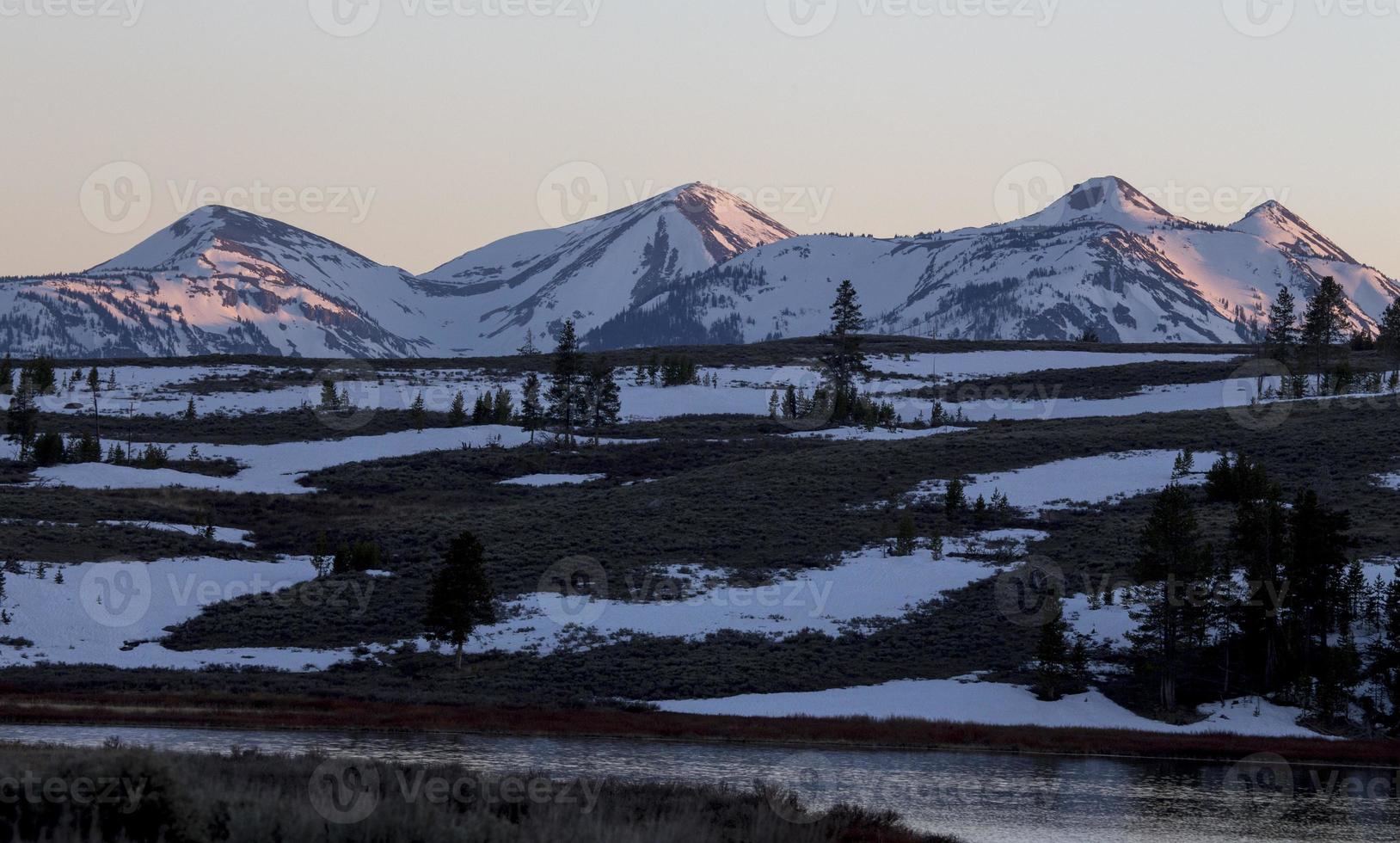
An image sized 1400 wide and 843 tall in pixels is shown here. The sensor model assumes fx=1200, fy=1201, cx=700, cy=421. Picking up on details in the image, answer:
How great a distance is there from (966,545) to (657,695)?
18.7 metres

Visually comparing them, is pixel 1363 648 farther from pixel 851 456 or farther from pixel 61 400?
pixel 61 400

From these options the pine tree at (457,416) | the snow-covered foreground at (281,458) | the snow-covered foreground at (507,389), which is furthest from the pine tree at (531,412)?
the snow-covered foreground at (507,389)

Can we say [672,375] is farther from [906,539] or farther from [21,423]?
[906,539]

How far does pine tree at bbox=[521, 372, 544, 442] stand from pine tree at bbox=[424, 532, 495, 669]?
3879cm

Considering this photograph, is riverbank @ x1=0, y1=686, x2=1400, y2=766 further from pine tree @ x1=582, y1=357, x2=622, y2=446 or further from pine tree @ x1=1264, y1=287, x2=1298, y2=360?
pine tree @ x1=1264, y1=287, x2=1298, y2=360

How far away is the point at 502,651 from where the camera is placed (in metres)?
39.8

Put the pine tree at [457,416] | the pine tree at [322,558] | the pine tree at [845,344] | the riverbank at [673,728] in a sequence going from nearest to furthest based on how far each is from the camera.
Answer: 1. the riverbank at [673,728]
2. the pine tree at [322,558]
3. the pine tree at [457,416]
4. the pine tree at [845,344]

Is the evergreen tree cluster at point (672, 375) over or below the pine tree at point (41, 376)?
over

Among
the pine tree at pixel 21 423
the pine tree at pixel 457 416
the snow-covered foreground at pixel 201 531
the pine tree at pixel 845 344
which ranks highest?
the pine tree at pixel 845 344

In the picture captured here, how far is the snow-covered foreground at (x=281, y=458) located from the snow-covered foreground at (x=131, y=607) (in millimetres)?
18241

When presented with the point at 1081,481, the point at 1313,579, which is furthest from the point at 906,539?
the point at 1313,579

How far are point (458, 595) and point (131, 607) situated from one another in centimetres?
1241

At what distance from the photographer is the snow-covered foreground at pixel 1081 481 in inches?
2201

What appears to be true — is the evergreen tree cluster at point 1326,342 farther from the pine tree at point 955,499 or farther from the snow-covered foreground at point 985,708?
the snow-covered foreground at point 985,708
